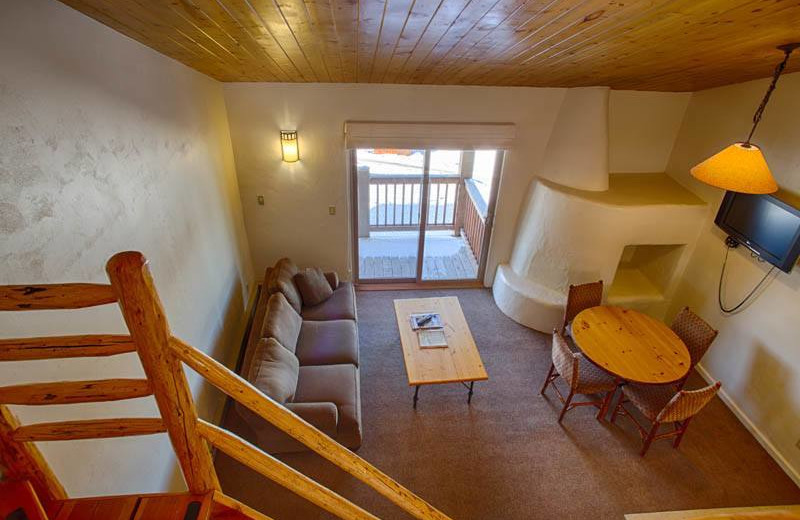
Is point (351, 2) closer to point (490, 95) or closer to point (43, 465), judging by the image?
point (43, 465)

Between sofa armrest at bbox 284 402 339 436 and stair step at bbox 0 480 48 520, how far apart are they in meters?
1.76

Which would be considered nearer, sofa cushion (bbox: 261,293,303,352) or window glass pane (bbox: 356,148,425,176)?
sofa cushion (bbox: 261,293,303,352)

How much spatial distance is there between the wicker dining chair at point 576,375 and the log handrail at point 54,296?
3130mm

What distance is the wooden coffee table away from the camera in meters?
3.23

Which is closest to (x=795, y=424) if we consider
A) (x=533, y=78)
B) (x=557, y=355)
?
(x=557, y=355)

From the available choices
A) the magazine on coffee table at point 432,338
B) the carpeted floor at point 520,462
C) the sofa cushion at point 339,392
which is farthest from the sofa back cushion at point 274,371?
the magazine on coffee table at point 432,338

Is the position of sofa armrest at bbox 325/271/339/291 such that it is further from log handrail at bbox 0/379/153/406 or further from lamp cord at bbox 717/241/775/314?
lamp cord at bbox 717/241/775/314

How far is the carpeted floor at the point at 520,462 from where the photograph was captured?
280cm

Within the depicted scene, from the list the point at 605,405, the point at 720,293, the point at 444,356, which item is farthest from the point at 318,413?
the point at 720,293

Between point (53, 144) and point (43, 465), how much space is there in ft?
3.77

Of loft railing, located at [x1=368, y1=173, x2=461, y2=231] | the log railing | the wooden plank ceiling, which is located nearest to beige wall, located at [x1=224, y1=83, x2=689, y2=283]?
the log railing

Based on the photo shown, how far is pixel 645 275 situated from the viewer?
4570mm

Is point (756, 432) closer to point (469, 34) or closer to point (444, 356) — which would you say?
point (444, 356)

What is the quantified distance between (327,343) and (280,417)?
8.57 feet
